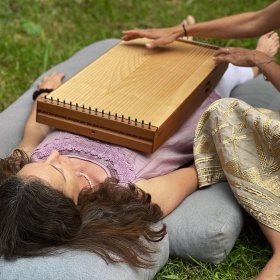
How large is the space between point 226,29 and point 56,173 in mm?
1386

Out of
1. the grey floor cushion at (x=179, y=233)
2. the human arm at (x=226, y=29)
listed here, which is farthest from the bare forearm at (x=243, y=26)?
the grey floor cushion at (x=179, y=233)

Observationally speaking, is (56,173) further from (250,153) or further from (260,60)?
(260,60)

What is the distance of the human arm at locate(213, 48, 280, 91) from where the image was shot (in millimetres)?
2893

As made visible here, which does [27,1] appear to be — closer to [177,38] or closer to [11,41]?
[11,41]

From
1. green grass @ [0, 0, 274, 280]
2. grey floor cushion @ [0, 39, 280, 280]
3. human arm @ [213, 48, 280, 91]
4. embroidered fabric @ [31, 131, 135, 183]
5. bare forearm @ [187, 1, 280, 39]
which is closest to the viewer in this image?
grey floor cushion @ [0, 39, 280, 280]

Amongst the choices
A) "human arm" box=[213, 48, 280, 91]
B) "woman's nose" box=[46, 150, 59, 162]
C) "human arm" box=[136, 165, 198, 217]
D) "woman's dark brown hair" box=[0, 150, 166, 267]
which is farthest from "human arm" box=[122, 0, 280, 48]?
"woman's dark brown hair" box=[0, 150, 166, 267]

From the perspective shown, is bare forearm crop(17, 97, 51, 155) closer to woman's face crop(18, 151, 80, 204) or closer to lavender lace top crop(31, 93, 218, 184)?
lavender lace top crop(31, 93, 218, 184)

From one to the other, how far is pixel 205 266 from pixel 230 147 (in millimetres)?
493

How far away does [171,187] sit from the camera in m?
2.72

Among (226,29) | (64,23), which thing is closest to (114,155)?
(226,29)

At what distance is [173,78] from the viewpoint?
3.04 metres

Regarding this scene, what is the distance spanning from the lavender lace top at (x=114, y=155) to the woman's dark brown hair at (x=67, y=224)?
8.5 inches

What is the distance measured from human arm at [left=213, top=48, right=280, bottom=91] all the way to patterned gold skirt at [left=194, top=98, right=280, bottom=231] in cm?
19

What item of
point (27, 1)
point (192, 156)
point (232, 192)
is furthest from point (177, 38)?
point (27, 1)
